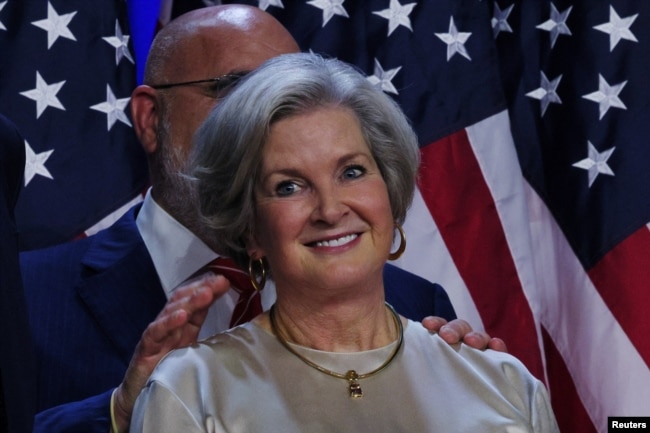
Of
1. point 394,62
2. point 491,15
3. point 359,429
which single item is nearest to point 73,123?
point 394,62

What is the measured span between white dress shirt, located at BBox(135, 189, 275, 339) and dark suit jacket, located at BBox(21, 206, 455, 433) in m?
0.03

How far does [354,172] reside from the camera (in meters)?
2.41

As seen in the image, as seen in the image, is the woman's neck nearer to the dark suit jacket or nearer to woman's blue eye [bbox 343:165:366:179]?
woman's blue eye [bbox 343:165:366:179]

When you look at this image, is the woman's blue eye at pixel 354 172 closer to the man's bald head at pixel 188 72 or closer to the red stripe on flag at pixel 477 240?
the man's bald head at pixel 188 72

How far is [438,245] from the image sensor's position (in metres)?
3.66

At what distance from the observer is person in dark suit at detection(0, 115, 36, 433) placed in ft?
5.49

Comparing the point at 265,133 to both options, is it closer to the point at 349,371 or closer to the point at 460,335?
the point at 349,371

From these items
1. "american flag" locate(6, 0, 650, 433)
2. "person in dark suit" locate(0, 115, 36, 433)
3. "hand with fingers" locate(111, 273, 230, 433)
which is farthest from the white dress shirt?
"person in dark suit" locate(0, 115, 36, 433)

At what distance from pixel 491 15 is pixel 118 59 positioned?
1.17 metres

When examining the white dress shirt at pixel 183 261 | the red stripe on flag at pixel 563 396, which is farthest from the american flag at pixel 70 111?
the red stripe on flag at pixel 563 396

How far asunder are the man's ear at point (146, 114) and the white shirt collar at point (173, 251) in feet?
0.83

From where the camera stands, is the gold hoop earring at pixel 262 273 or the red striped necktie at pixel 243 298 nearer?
the gold hoop earring at pixel 262 273

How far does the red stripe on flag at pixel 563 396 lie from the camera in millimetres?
3627
